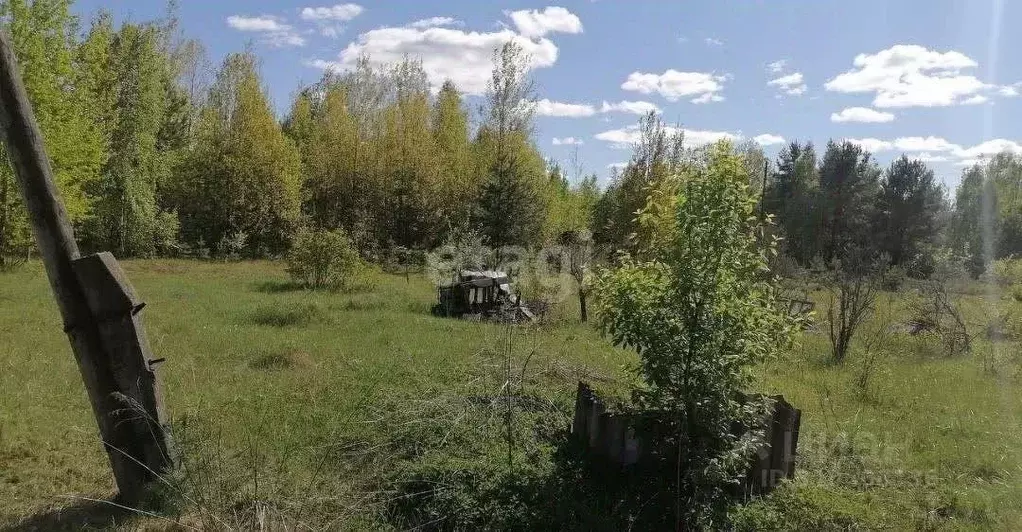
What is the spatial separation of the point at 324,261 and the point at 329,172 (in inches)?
619

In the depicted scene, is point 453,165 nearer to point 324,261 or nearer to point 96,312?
point 324,261

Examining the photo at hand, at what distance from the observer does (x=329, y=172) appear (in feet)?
98.9

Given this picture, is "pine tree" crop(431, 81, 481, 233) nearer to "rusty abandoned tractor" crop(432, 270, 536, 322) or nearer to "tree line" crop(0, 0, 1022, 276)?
"tree line" crop(0, 0, 1022, 276)

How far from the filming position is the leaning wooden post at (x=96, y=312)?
150 inches

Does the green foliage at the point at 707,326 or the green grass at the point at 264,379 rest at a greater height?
the green foliage at the point at 707,326

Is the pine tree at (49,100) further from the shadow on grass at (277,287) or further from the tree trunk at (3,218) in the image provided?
the shadow on grass at (277,287)

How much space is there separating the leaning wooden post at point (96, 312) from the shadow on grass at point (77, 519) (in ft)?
0.48

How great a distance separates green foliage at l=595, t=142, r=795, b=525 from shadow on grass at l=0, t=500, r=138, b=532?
11.7ft

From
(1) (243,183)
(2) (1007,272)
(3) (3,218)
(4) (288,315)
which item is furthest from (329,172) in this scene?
(2) (1007,272)


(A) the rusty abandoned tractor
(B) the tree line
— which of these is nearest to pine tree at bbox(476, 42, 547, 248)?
(B) the tree line

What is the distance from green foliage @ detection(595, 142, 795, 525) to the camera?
13.4 feet

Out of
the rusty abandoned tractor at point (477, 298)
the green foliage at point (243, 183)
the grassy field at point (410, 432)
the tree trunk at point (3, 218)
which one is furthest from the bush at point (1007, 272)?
the tree trunk at point (3, 218)

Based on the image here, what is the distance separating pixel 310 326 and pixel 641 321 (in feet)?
24.6

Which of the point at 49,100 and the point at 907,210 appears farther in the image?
the point at 907,210
